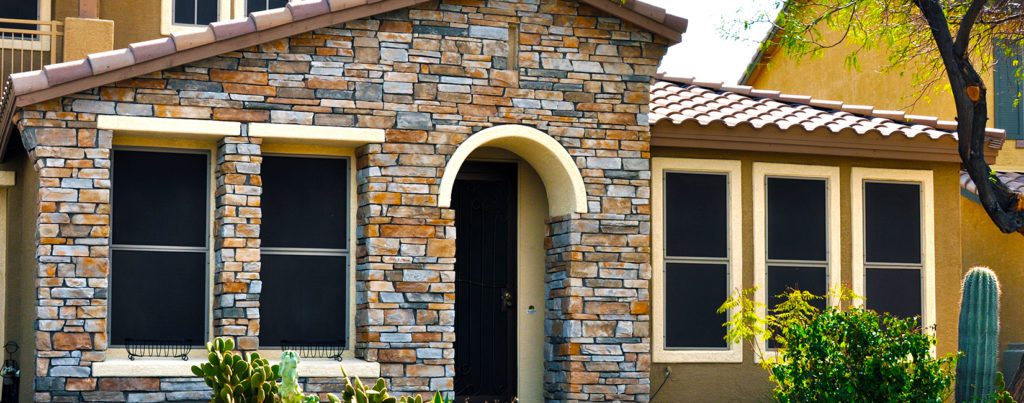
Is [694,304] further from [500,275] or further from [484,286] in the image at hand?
[484,286]

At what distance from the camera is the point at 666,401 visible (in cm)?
1359

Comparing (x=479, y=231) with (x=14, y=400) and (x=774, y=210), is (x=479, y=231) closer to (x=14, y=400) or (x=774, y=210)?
(x=774, y=210)

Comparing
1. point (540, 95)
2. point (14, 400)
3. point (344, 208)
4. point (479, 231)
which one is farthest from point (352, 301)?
point (14, 400)

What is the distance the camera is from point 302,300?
41.1 ft

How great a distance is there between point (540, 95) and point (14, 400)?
5770 mm

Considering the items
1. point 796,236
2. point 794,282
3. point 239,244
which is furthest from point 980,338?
point 239,244

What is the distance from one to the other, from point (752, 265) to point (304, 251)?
4.64m

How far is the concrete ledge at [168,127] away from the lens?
11.5 metres

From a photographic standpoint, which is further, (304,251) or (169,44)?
(304,251)

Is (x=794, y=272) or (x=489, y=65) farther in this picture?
(x=794, y=272)

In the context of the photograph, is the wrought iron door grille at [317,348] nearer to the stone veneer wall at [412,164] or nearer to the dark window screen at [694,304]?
the stone veneer wall at [412,164]

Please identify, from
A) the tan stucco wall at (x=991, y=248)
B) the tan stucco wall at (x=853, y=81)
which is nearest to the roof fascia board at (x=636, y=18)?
the tan stucco wall at (x=853, y=81)

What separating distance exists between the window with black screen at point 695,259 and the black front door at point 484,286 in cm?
161

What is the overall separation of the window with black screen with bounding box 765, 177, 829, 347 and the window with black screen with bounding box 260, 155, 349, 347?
4514 millimetres
